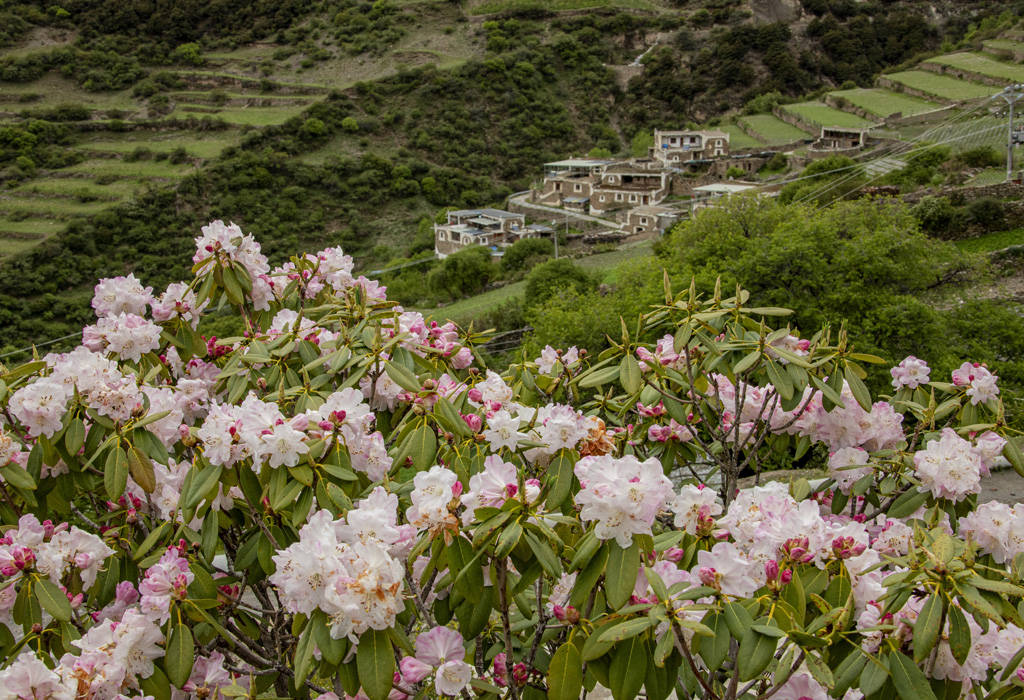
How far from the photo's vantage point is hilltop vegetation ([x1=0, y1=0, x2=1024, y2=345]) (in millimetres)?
37000

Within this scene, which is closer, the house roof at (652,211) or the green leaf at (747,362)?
the green leaf at (747,362)

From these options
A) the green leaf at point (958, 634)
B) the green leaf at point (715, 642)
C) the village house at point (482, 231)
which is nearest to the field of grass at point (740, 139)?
the village house at point (482, 231)

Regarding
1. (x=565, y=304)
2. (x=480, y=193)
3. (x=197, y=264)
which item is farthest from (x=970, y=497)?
(x=480, y=193)

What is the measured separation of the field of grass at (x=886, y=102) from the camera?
38428 millimetres

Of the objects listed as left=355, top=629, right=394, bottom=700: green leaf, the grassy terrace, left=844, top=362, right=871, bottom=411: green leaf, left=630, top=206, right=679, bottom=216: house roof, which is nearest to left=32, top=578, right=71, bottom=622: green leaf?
left=355, top=629, right=394, bottom=700: green leaf

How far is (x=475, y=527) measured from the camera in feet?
5.77

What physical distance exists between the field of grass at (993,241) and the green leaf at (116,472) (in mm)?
16714

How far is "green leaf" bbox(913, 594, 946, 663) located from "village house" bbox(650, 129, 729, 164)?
Result: 4356 cm

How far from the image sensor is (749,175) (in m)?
39.2

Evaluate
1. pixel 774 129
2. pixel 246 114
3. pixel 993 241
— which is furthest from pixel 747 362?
pixel 246 114

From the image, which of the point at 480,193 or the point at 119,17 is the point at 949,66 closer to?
the point at 480,193

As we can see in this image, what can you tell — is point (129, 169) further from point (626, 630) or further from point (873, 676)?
point (873, 676)

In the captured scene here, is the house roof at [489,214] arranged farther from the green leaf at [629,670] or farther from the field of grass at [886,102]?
the green leaf at [629,670]

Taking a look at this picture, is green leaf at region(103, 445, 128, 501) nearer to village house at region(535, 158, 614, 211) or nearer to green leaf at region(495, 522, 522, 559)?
green leaf at region(495, 522, 522, 559)
